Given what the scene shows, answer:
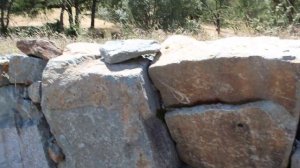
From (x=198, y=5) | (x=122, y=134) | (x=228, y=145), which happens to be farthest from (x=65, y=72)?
(x=198, y=5)

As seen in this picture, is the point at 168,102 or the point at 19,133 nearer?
the point at 168,102

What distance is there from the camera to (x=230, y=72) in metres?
2.92

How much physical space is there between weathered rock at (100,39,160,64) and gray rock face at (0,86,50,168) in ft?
2.66

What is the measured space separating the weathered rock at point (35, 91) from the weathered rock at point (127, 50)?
1.94ft

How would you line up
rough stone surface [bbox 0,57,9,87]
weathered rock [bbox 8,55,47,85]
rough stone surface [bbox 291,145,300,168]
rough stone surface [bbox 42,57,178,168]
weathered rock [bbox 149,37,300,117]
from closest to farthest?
1. weathered rock [bbox 149,37,300,117]
2. rough stone surface [bbox 291,145,300,168]
3. rough stone surface [bbox 42,57,178,168]
4. weathered rock [bbox 8,55,47,85]
5. rough stone surface [bbox 0,57,9,87]

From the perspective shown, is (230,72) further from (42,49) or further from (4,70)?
(4,70)

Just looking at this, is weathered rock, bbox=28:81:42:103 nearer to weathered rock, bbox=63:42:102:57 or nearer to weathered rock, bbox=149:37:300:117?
weathered rock, bbox=63:42:102:57

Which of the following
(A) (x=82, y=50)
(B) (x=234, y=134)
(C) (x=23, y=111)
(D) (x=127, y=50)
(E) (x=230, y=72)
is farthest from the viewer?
(C) (x=23, y=111)

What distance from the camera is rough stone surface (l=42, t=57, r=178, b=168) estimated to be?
10.3 ft

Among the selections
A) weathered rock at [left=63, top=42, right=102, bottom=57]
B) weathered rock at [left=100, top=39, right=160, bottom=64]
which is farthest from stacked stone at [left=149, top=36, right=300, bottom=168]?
weathered rock at [left=63, top=42, right=102, bottom=57]

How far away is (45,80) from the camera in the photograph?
3.36 metres

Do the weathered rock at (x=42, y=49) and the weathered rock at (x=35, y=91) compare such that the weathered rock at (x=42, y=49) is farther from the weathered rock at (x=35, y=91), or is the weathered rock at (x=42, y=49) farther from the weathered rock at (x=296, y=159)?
the weathered rock at (x=296, y=159)

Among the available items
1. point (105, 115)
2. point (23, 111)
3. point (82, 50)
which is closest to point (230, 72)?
point (105, 115)

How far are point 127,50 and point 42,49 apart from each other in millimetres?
763
